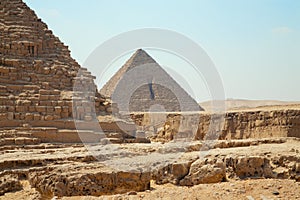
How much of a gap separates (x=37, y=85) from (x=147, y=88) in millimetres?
25433

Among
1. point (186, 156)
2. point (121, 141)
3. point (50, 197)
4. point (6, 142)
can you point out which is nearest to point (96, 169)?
point (50, 197)

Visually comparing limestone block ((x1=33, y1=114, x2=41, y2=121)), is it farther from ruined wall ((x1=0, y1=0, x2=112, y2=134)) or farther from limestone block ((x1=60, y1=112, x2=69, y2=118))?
limestone block ((x1=60, y1=112, x2=69, y2=118))

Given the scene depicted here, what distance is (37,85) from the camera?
46.4ft

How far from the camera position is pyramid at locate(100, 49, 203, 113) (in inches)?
1496

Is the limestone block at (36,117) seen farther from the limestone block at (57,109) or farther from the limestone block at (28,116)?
the limestone block at (57,109)

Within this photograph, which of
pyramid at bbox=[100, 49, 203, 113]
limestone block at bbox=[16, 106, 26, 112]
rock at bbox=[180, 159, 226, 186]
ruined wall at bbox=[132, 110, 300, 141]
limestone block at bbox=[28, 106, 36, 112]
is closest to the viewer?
rock at bbox=[180, 159, 226, 186]

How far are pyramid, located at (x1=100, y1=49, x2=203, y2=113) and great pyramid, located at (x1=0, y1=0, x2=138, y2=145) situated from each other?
20.8m

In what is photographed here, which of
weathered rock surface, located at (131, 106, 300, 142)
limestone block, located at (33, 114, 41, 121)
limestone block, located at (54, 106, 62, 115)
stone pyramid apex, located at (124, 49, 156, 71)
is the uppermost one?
stone pyramid apex, located at (124, 49, 156, 71)

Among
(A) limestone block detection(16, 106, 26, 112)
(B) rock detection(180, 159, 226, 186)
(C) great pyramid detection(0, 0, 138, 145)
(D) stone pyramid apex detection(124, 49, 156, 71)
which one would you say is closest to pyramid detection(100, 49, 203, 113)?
(D) stone pyramid apex detection(124, 49, 156, 71)

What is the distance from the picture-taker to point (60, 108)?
525 inches

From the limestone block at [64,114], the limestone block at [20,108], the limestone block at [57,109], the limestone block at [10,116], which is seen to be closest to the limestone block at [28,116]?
the limestone block at [20,108]

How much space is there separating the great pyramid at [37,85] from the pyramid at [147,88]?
20775 millimetres

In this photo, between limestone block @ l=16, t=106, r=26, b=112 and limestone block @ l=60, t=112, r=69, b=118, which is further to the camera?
limestone block @ l=60, t=112, r=69, b=118

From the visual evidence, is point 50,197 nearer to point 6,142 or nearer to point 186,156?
point 186,156
